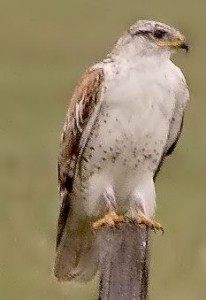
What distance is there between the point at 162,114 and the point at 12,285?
133 inches

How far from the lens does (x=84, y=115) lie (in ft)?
27.3

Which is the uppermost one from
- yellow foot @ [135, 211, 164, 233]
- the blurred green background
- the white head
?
the white head

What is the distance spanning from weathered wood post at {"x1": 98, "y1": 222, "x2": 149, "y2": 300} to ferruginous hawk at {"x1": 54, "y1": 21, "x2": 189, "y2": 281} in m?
1.07

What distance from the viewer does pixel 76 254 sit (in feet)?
27.7

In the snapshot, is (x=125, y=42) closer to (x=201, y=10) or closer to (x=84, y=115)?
(x=84, y=115)

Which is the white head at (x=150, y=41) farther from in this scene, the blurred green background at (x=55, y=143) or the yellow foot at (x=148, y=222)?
the blurred green background at (x=55, y=143)

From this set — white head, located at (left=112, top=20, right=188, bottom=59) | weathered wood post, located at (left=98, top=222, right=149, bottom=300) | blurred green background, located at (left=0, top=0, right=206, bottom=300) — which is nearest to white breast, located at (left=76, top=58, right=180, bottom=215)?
white head, located at (left=112, top=20, right=188, bottom=59)

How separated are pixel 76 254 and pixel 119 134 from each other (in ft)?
2.28

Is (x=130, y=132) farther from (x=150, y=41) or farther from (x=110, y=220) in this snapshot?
(x=110, y=220)

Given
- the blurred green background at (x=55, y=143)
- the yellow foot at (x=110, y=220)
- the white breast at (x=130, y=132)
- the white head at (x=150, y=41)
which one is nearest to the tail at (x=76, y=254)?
the white breast at (x=130, y=132)

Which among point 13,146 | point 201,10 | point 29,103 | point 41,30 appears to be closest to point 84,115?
point 13,146

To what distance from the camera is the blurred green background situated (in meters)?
11.7

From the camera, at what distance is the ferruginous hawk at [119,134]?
820 cm

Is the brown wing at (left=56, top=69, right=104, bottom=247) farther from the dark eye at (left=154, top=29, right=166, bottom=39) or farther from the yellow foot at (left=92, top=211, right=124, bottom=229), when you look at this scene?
the yellow foot at (left=92, top=211, right=124, bottom=229)
